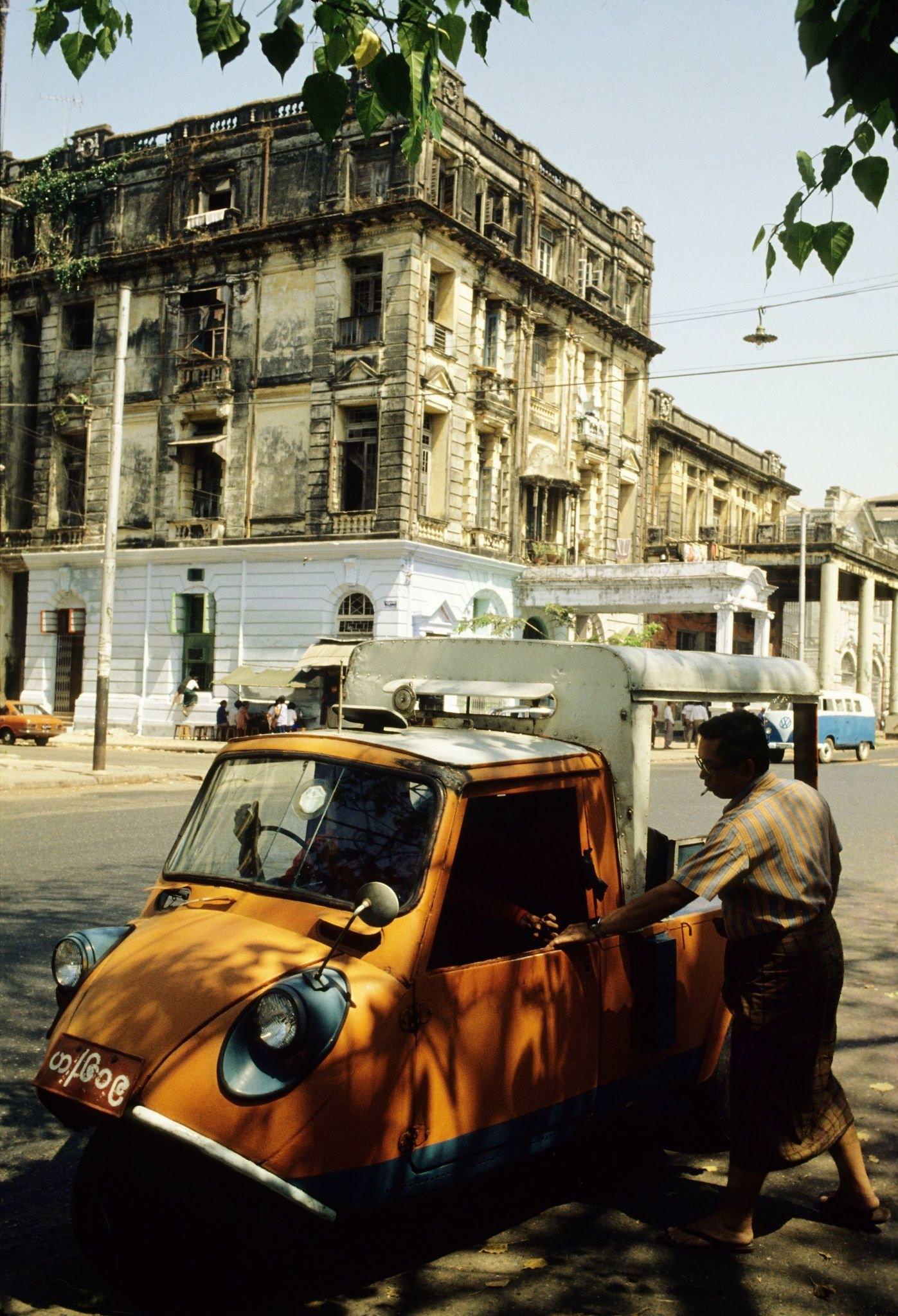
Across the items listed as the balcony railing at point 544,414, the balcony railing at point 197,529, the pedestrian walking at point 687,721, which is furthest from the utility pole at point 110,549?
the balcony railing at point 544,414

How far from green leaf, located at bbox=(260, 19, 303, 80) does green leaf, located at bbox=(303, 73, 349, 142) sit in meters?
0.14

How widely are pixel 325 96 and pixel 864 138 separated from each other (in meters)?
1.77

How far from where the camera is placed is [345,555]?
104ft

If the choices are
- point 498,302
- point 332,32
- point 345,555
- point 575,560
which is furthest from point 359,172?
point 332,32

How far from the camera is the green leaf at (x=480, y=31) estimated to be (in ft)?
14.2

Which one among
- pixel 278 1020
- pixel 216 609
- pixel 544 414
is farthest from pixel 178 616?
pixel 278 1020

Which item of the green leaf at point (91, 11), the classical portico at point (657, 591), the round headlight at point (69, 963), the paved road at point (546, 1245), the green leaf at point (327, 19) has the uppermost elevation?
the classical portico at point (657, 591)

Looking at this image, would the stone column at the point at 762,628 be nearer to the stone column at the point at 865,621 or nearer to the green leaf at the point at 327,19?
the stone column at the point at 865,621

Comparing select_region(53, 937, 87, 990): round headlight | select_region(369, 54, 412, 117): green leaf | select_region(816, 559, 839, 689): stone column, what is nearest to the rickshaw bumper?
select_region(53, 937, 87, 990): round headlight

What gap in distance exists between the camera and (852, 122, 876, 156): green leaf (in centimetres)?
406

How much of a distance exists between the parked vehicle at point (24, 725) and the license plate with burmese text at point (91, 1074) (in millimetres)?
29153

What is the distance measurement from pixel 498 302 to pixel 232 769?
32.3 metres

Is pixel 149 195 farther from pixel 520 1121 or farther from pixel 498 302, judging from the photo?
pixel 520 1121

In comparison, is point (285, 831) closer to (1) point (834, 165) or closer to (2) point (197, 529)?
(1) point (834, 165)
